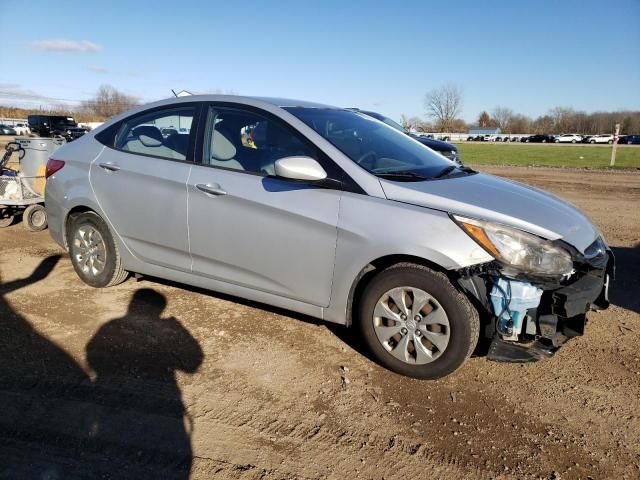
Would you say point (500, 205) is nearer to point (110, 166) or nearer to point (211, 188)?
point (211, 188)

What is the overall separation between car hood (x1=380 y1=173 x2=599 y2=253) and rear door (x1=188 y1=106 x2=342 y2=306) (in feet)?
1.80

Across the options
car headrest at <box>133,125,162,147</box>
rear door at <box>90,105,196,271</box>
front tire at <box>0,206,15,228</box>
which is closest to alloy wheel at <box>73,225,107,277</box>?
rear door at <box>90,105,196,271</box>

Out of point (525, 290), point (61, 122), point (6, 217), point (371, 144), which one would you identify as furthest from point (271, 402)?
point (61, 122)

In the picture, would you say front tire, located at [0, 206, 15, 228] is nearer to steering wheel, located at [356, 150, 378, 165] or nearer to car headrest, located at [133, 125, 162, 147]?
car headrest, located at [133, 125, 162, 147]

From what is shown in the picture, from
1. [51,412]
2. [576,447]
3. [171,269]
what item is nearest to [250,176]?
[171,269]

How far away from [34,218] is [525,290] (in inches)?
277

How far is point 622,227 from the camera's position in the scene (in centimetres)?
812

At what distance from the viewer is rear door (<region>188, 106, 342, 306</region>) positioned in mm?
3436

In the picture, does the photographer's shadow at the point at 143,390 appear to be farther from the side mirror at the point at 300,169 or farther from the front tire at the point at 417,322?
the side mirror at the point at 300,169

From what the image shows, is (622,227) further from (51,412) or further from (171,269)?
(51,412)

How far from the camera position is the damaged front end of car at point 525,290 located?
2.97m

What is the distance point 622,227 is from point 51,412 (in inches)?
332

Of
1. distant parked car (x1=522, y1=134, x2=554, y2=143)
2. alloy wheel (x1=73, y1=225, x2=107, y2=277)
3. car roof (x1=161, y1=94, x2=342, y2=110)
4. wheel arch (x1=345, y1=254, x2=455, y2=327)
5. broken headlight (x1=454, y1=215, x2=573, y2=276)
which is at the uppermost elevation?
distant parked car (x1=522, y1=134, x2=554, y2=143)

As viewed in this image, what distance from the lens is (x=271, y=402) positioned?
3.04 meters
